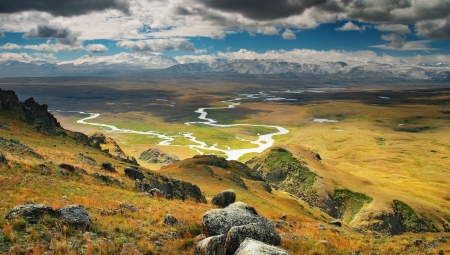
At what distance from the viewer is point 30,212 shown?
58.9 feet

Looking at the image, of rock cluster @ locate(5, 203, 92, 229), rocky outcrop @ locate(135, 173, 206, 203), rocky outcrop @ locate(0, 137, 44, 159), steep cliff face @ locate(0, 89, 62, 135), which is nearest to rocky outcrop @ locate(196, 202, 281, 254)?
rock cluster @ locate(5, 203, 92, 229)

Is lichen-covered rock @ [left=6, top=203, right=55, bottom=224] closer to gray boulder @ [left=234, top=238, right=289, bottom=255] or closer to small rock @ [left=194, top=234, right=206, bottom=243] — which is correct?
small rock @ [left=194, top=234, right=206, bottom=243]

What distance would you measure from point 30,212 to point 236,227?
1204 cm

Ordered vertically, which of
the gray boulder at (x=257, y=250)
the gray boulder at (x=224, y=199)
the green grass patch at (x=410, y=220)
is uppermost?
the gray boulder at (x=257, y=250)

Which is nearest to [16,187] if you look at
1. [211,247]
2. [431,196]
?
[211,247]

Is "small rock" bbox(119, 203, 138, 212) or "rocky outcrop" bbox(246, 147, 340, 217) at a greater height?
"small rock" bbox(119, 203, 138, 212)

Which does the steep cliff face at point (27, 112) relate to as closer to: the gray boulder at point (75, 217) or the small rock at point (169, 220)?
the gray boulder at point (75, 217)

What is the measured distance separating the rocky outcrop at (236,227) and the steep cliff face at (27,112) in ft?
184

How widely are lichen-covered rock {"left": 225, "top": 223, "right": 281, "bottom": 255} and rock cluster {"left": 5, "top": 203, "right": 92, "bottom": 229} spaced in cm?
860

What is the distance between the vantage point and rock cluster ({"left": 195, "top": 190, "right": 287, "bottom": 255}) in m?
15.2

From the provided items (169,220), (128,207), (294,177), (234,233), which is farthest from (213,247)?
(294,177)

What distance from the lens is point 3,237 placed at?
1559cm

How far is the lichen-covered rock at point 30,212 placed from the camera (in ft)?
57.8

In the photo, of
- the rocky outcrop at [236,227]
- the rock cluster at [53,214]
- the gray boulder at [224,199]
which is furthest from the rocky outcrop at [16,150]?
the rocky outcrop at [236,227]
